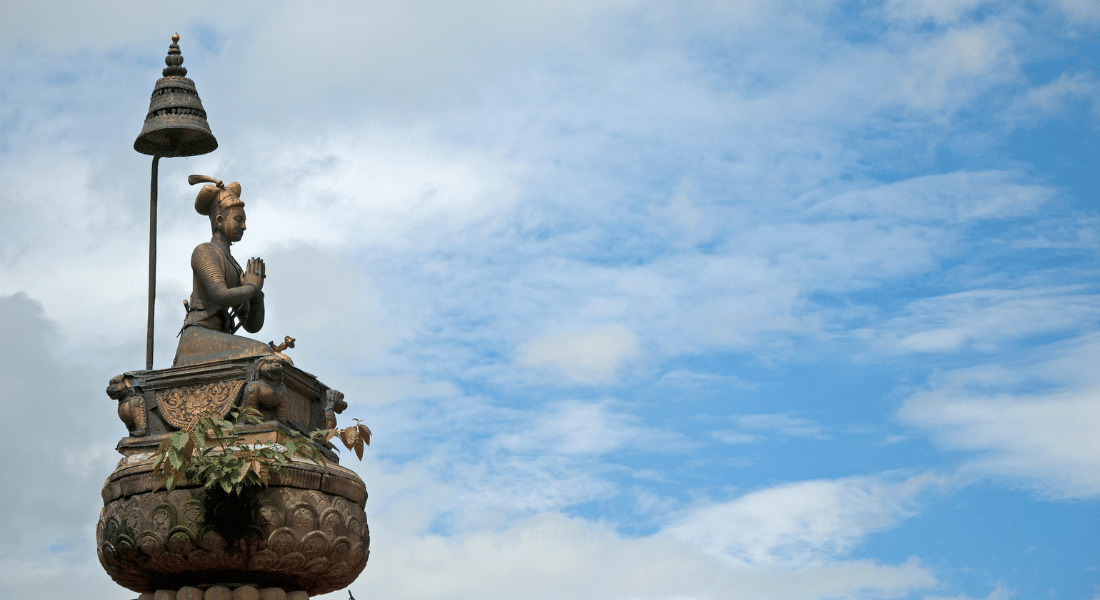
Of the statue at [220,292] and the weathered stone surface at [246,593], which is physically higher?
the statue at [220,292]

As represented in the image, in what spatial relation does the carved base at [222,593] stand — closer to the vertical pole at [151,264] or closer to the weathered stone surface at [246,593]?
the weathered stone surface at [246,593]

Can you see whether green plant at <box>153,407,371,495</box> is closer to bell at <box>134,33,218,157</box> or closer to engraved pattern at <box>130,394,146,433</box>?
engraved pattern at <box>130,394,146,433</box>

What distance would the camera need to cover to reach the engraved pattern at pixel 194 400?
13.1 metres

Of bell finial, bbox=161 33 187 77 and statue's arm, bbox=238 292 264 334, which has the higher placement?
bell finial, bbox=161 33 187 77

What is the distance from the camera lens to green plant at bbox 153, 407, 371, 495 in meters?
12.2

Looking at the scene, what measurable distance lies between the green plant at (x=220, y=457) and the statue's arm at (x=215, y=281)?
5.01 ft

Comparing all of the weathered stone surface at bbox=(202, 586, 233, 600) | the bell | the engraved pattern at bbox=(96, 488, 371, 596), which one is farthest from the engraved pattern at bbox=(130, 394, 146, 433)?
the bell

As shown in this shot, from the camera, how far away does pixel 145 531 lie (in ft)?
A: 41.0

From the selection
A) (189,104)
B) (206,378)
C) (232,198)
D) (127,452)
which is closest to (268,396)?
(206,378)

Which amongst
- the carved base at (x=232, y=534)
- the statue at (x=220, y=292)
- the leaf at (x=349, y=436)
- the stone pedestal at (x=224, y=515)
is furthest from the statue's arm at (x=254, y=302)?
the carved base at (x=232, y=534)

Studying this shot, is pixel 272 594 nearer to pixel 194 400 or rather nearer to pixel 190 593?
pixel 190 593

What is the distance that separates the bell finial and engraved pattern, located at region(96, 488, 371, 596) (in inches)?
197

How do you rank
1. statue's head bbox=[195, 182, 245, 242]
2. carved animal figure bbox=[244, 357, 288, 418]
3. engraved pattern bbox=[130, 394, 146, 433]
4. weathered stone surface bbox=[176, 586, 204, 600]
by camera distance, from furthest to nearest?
statue's head bbox=[195, 182, 245, 242] < engraved pattern bbox=[130, 394, 146, 433] < carved animal figure bbox=[244, 357, 288, 418] < weathered stone surface bbox=[176, 586, 204, 600]

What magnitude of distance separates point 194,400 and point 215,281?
136 cm
